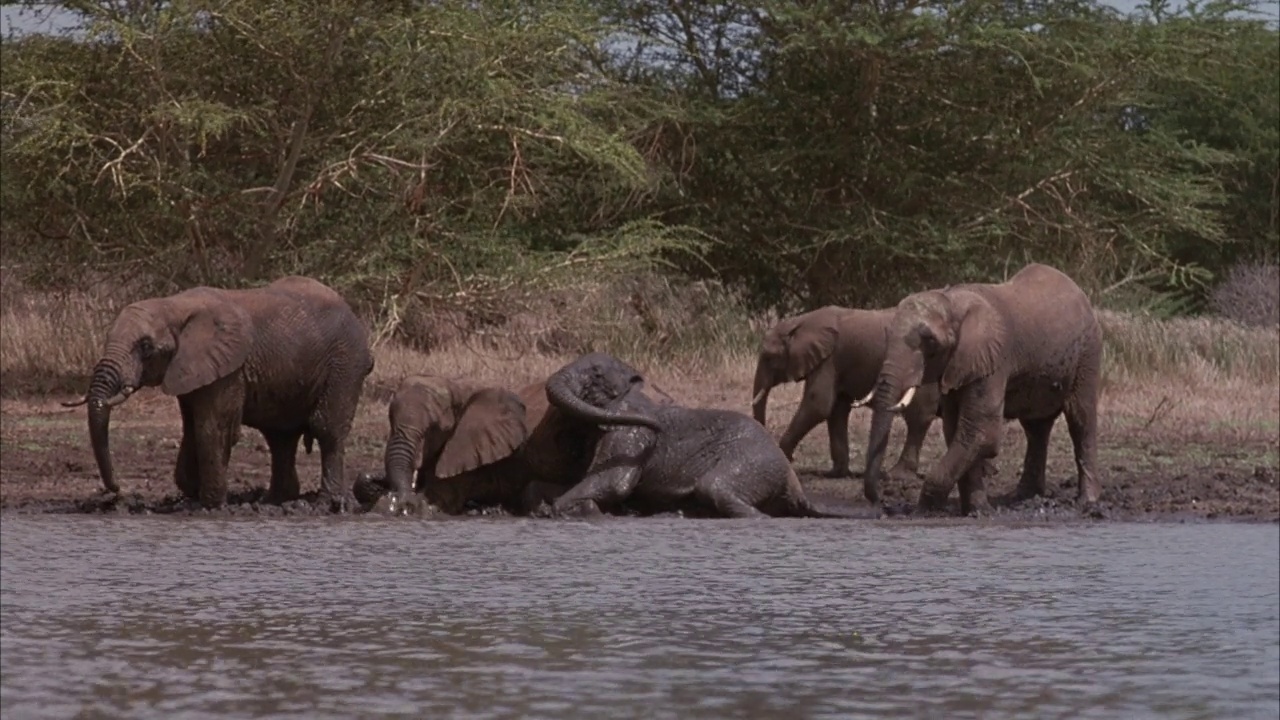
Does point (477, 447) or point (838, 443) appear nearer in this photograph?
point (477, 447)

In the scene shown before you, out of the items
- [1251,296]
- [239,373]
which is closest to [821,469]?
[239,373]

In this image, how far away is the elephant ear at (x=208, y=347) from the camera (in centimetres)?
957

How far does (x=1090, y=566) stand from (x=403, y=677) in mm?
2842

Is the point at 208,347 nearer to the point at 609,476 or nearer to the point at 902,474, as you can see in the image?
the point at 609,476

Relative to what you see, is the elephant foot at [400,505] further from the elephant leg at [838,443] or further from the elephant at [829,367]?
the elephant leg at [838,443]

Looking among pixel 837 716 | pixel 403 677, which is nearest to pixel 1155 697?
pixel 837 716

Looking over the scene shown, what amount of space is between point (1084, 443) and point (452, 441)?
10.6ft

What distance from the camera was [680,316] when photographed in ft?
68.6

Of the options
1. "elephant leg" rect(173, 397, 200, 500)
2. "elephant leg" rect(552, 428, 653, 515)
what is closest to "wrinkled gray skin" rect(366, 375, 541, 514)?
"elephant leg" rect(552, 428, 653, 515)

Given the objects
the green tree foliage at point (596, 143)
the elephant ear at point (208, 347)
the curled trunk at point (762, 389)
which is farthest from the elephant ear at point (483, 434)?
the green tree foliage at point (596, 143)

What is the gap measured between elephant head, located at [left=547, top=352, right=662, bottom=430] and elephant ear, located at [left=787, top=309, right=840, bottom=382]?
2.37 metres

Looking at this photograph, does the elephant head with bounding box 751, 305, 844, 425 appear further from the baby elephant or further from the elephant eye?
the baby elephant

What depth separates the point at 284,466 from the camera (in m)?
10.4

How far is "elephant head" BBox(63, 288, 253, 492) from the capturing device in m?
9.35
